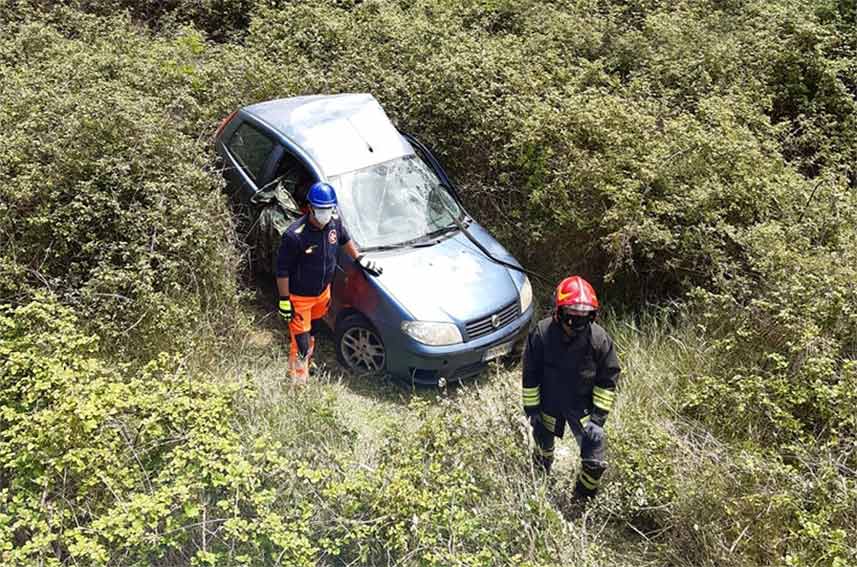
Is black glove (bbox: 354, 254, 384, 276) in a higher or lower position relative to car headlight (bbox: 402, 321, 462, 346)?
higher

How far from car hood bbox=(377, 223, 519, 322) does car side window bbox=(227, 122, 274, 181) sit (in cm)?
181

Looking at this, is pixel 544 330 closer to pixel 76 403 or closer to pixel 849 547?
pixel 849 547

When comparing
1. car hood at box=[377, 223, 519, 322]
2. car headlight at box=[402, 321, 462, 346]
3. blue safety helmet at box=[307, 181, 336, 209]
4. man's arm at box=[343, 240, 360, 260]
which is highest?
blue safety helmet at box=[307, 181, 336, 209]

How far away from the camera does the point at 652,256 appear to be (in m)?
6.64

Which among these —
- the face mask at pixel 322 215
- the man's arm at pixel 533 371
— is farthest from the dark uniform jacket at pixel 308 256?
the man's arm at pixel 533 371

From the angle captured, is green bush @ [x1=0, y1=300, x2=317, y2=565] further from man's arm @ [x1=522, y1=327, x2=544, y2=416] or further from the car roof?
the car roof

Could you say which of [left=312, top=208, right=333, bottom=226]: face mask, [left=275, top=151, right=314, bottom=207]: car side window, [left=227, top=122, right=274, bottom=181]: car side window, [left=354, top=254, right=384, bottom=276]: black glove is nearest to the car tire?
[left=354, top=254, right=384, bottom=276]: black glove

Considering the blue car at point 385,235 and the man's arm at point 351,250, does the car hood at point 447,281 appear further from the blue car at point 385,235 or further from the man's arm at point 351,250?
the man's arm at point 351,250

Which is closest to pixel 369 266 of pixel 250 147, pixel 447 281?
pixel 447 281

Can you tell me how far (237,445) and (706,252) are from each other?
15.2 feet

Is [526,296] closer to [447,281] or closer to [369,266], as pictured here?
[447,281]

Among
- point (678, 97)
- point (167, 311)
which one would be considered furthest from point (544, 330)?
point (678, 97)

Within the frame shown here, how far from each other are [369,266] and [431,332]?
0.83m

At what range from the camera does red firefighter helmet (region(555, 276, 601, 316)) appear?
4.16 metres
